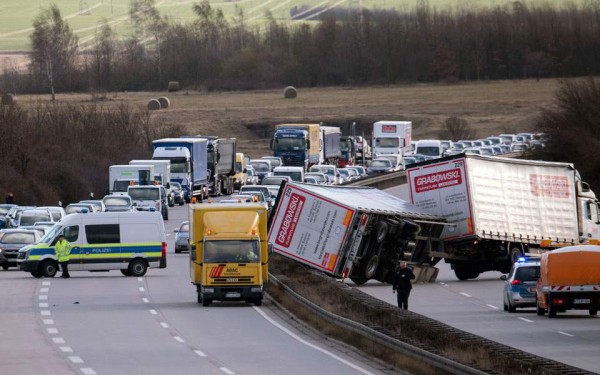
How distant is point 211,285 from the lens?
34719 millimetres

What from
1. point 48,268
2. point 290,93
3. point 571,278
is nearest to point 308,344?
point 571,278

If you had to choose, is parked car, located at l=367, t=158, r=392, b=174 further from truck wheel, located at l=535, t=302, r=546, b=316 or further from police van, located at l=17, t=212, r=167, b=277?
truck wheel, located at l=535, t=302, r=546, b=316

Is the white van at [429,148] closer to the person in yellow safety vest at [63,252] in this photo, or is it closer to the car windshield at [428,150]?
the car windshield at [428,150]

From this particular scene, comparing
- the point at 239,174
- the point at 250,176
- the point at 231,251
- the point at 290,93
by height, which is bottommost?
the point at 250,176

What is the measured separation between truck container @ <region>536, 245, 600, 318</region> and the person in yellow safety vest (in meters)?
16.7

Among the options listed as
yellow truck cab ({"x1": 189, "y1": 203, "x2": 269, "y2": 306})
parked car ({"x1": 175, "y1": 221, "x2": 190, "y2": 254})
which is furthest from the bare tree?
yellow truck cab ({"x1": 189, "y1": 203, "x2": 269, "y2": 306})

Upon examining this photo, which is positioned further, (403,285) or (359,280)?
(359,280)

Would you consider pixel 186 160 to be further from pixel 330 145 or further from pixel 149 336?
pixel 149 336

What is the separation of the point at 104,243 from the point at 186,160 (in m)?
37.6

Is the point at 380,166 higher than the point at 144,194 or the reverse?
the reverse

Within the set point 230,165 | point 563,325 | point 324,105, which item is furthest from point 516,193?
point 324,105

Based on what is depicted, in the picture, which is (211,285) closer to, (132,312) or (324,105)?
(132,312)

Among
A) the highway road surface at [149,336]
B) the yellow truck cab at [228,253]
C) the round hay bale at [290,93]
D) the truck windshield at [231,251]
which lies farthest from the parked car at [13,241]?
the round hay bale at [290,93]

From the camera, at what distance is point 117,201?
66188 mm
